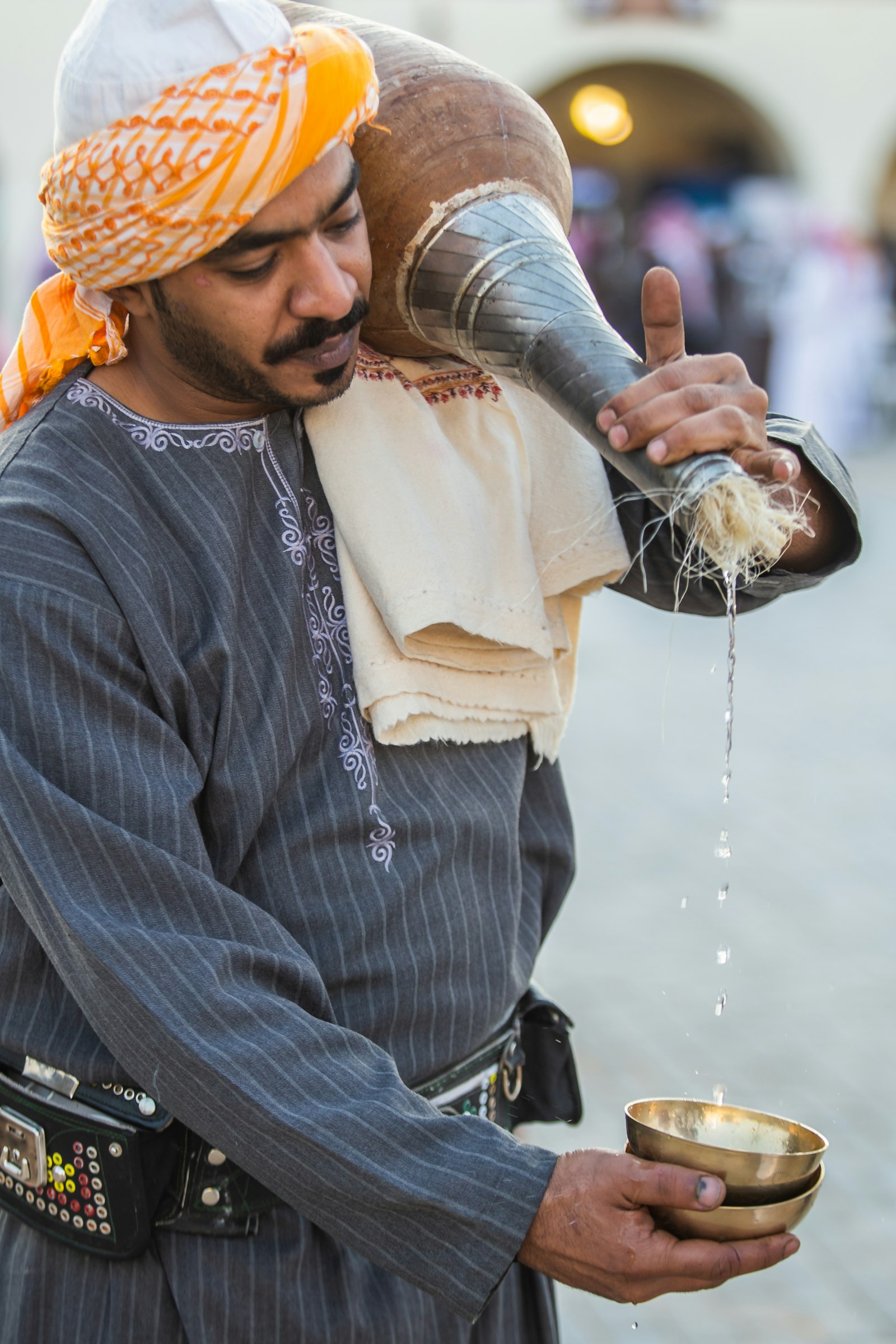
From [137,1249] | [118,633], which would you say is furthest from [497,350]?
[137,1249]

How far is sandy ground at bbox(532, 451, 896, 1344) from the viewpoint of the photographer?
10.8ft

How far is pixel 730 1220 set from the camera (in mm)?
1464

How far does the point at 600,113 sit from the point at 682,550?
23459mm

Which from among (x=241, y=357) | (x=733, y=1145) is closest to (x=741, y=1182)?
(x=733, y=1145)

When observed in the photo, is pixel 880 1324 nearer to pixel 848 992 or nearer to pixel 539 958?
pixel 848 992

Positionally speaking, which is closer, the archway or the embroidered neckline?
the embroidered neckline

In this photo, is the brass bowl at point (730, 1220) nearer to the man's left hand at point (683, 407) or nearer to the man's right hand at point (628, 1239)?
the man's right hand at point (628, 1239)

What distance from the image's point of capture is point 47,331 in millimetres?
1694

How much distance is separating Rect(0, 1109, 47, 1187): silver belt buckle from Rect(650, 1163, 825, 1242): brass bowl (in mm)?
681

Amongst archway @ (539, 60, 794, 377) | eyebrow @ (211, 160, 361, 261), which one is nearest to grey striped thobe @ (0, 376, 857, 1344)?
eyebrow @ (211, 160, 361, 261)

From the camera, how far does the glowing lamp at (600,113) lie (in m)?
23.4

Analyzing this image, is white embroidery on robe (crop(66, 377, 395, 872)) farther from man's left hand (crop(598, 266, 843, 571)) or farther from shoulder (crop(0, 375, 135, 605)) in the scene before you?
man's left hand (crop(598, 266, 843, 571))

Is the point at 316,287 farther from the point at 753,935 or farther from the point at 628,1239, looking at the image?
the point at 753,935

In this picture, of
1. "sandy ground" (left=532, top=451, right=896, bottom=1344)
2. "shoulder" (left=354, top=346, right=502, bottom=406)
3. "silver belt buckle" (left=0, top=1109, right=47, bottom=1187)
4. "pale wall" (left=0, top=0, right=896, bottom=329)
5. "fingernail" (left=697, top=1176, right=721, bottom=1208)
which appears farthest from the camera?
"pale wall" (left=0, top=0, right=896, bottom=329)
